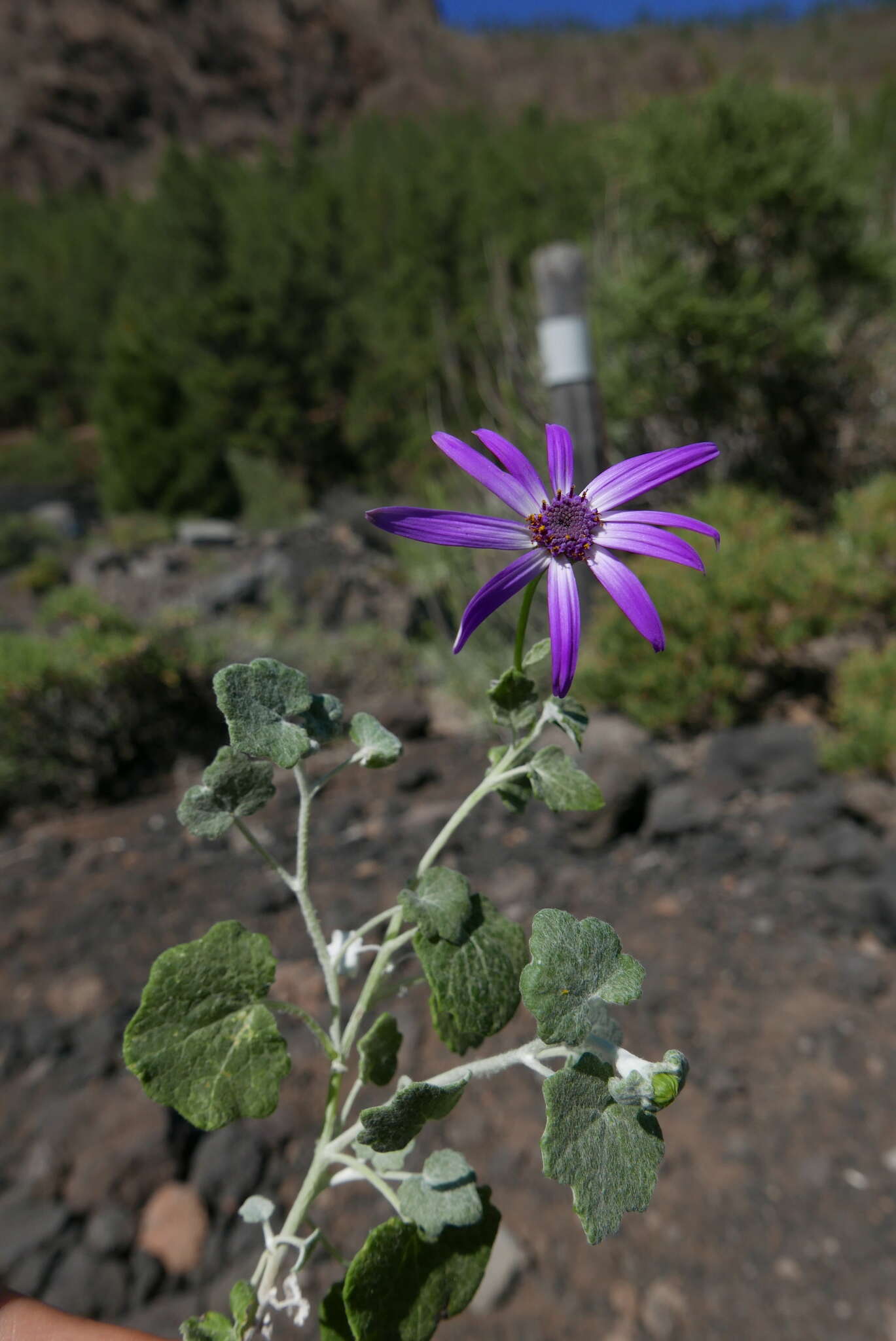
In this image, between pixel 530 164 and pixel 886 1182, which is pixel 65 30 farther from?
pixel 886 1182

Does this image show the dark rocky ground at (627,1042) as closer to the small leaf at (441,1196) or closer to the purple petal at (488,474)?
the small leaf at (441,1196)

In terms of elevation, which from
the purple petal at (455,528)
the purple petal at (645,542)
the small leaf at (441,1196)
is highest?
the purple petal at (455,528)

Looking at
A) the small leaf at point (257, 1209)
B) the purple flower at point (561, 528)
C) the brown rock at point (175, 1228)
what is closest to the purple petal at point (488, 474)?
the purple flower at point (561, 528)

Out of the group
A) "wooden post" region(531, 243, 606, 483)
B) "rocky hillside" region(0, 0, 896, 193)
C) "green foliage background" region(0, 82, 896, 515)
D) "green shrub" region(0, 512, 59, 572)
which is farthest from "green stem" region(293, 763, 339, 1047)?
"rocky hillside" region(0, 0, 896, 193)

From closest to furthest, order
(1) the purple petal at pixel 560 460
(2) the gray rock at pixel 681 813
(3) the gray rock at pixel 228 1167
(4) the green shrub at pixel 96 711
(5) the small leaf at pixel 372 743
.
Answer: (1) the purple petal at pixel 560 460 → (5) the small leaf at pixel 372 743 → (3) the gray rock at pixel 228 1167 → (2) the gray rock at pixel 681 813 → (4) the green shrub at pixel 96 711

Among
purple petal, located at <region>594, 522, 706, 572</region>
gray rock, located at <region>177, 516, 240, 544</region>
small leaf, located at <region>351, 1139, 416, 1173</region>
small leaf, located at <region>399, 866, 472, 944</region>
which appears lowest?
gray rock, located at <region>177, 516, 240, 544</region>

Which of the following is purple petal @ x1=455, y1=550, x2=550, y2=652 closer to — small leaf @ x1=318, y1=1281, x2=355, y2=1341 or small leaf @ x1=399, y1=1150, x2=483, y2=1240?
small leaf @ x1=399, y1=1150, x2=483, y2=1240

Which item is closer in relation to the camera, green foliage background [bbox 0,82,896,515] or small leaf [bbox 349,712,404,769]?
small leaf [bbox 349,712,404,769]

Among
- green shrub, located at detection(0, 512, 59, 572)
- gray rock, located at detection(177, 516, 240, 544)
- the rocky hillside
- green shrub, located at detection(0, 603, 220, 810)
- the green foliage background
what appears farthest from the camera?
the rocky hillside
